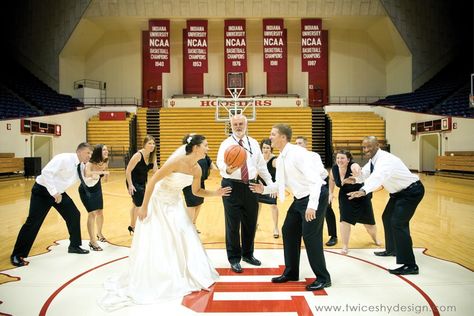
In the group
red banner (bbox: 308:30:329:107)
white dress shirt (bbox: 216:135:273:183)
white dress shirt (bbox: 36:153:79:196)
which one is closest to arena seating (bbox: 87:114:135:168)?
red banner (bbox: 308:30:329:107)

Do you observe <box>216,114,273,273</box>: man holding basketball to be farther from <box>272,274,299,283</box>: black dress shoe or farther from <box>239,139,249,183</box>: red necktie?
<box>272,274,299,283</box>: black dress shoe

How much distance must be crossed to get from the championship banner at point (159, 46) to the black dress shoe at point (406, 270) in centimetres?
1608

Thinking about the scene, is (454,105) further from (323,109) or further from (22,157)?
(22,157)

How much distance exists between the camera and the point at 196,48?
18.4 meters

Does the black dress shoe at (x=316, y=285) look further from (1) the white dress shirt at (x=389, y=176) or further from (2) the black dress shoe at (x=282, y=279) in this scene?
(1) the white dress shirt at (x=389, y=176)

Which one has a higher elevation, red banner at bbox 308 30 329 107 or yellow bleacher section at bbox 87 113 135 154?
red banner at bbox 308 30 329 107

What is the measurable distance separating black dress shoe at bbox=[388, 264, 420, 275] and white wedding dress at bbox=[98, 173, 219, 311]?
6.36 ft

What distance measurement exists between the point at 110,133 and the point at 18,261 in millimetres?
15997

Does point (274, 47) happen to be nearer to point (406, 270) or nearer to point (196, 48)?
point (196, 48)

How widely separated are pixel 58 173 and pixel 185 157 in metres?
1.97

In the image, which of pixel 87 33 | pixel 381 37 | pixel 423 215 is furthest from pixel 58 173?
pixel 381 37

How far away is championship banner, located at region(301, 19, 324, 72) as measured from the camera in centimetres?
1762

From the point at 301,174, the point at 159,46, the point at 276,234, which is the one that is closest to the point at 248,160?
the point at 301,174

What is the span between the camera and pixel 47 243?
17.0 ft
